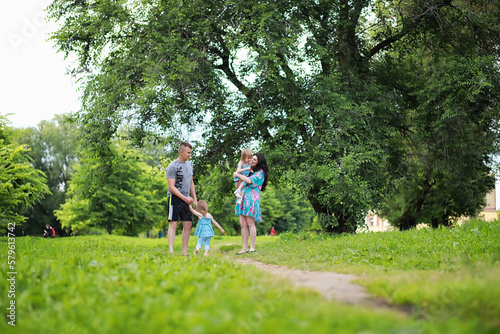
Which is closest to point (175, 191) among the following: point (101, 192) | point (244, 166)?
point (244, 166)

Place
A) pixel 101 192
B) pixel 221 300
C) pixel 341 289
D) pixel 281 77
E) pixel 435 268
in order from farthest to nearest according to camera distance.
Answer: pixel 101 192 < pixel 281 77 < pixel 435 268 < pixel 341 289 < pixel 221 300

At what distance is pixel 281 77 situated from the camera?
44.5 feet

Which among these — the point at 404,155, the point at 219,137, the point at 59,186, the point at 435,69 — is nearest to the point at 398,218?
the point at 404,155

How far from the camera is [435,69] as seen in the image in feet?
47.8

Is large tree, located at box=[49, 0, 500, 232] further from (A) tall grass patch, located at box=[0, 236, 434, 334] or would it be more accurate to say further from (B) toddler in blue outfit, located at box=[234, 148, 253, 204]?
(A) tall grass patch, located at box=[0, 236, 434, 334]

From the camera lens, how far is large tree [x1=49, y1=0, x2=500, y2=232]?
13.0m

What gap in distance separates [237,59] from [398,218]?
18.2 meters

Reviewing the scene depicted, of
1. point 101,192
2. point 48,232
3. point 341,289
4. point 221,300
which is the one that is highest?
point 101,192

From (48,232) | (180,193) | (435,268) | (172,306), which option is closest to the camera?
(172,306)

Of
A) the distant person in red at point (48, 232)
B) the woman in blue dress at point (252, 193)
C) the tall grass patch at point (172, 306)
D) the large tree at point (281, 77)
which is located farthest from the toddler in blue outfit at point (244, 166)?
the distant person in red at point (48, 232)

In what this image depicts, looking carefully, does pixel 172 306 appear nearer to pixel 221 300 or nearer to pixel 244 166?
pixel 221 300

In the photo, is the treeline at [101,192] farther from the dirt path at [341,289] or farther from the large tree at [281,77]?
the dirt path at [341,289]

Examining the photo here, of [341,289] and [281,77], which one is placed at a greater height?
[281,77]

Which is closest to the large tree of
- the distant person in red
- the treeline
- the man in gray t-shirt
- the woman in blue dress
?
the treeline
